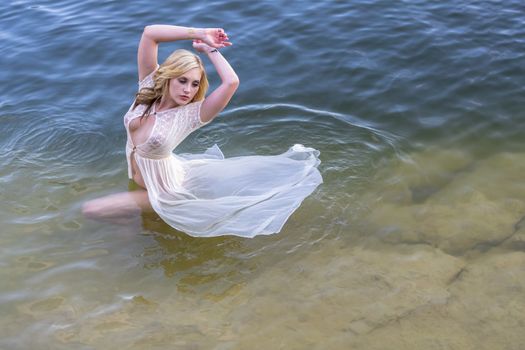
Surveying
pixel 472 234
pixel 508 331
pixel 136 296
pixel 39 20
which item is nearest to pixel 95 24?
pixel 39 20

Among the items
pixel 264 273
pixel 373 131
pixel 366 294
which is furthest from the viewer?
pixel 373 131

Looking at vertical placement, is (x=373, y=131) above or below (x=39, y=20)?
below

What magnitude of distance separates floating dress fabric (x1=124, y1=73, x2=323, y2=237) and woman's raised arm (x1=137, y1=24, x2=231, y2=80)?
14cm

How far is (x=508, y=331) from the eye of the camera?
191 inches

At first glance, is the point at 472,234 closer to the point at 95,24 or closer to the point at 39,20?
the point at 95,24

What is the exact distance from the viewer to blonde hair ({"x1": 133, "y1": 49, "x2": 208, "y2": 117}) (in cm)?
551

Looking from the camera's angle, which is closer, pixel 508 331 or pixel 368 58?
pixel 508 331

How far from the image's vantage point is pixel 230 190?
6234mm

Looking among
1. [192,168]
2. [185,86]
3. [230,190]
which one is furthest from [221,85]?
[192,168]

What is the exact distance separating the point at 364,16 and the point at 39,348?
7.69 m

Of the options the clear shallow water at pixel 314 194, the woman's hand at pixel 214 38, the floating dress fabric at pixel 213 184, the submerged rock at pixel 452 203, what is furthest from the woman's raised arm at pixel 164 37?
the submerged rock at pixel 452 203

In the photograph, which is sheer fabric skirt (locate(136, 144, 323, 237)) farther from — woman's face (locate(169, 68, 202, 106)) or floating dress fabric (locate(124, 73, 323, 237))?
woman's face (locate(169, 68, 202, 106))

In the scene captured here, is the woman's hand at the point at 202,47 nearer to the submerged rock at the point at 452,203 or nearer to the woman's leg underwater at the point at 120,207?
the woman's leg underwater at the point at 120,207

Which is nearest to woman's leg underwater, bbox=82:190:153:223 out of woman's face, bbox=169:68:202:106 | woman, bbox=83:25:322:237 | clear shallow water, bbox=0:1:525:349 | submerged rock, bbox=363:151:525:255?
woman, bbox=83:25:322:237
